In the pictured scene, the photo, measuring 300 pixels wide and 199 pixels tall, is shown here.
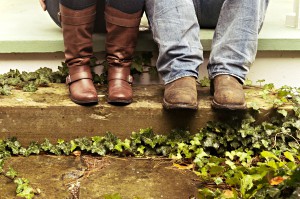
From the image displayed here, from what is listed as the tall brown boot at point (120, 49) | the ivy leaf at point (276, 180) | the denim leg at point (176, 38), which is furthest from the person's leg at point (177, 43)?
the ivy leaf at point (276, 180)

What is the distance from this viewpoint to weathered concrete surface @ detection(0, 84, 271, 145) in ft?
7.63

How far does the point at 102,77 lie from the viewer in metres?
2.58

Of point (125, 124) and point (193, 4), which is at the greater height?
point (193, 4)

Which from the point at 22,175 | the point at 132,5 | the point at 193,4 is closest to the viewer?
the point at 22,175

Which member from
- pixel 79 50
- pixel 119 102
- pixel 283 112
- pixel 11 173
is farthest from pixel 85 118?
pixel 283 112

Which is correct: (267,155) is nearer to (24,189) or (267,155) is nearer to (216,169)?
(216,169)

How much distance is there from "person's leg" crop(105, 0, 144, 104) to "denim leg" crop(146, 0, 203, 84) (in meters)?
0.09

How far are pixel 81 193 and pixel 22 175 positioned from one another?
0.27 meters

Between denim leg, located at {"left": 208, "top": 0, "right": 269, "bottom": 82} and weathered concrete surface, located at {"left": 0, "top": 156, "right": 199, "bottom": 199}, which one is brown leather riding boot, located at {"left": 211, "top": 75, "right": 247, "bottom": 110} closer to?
denim leg, located at {"left": 208, "top": 0, "right": 269, "bottom": 82}

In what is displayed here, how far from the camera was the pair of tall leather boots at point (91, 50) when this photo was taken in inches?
89.9

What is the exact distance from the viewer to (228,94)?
2193 mm

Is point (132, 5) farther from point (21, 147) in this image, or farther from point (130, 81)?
point (21, 147)

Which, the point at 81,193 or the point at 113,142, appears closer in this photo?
the point at 81,193

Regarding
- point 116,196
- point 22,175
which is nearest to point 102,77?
point 22,175
